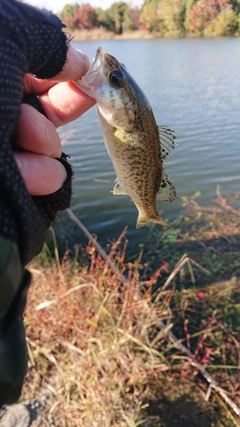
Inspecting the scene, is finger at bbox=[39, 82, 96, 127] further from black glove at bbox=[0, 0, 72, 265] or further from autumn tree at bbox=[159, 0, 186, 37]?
autumn tree at bbox=[159, 0, 186, 37]

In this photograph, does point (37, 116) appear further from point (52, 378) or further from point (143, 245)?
point (143, 245)

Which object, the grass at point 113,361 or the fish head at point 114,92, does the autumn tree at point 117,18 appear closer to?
the grass at point 113,361

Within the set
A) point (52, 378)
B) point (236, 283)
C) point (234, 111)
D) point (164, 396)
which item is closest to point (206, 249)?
point (236, 283)

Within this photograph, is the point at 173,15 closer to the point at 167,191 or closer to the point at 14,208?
the point at 167,191

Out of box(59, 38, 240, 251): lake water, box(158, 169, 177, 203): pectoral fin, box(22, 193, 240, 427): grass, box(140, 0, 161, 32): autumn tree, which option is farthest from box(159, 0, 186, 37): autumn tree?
box(158, 169, 177, 203): pectoral fin

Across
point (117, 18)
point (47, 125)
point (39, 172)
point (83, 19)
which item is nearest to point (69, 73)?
point (47, 125)

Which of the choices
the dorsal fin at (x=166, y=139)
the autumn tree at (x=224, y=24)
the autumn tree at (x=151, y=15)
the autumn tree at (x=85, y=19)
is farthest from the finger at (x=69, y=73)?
the autumn tree at (x=151, y=15)

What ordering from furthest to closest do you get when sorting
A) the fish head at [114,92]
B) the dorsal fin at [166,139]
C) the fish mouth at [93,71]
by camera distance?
the dorsal fin at [166,139] → the fish head at [114,92] → the fish mouth at [93,71]
